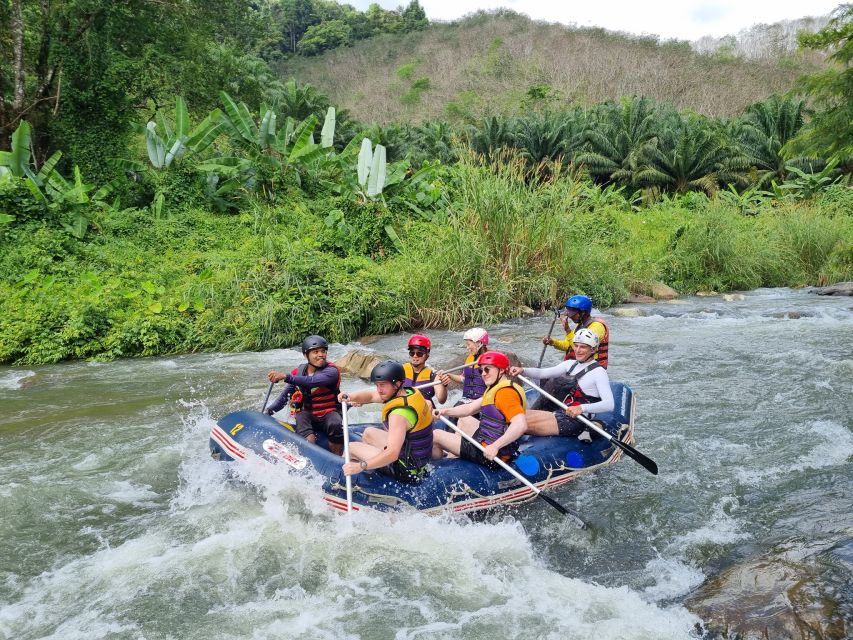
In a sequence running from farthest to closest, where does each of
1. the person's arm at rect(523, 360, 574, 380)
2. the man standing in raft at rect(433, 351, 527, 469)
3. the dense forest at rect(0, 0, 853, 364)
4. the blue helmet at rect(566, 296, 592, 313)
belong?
the dense forest at rect(0, 0, 853, 364), the blue helmet at rect(566, 296, 592, 313), the person's arm at rect(523, 360, 574, 380), the man standing in raft at rect(433, 351, 527, 469)

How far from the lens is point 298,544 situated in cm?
475

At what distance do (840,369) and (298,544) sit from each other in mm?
7132

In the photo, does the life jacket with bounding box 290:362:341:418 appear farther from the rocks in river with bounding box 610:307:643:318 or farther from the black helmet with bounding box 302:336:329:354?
the rocks in river with bounding box 610:307:643:318

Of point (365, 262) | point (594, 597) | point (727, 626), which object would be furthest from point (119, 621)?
point (365, 262)

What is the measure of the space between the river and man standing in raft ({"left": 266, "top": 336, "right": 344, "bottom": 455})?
28.1 inches

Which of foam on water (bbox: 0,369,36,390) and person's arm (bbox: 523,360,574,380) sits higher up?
person's arm (bbox: 523,360,574,380)

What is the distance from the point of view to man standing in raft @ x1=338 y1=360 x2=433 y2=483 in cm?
472

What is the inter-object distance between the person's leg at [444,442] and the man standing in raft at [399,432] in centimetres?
39

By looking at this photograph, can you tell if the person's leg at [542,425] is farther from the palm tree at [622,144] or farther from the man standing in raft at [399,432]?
the palm tree at [622,144]

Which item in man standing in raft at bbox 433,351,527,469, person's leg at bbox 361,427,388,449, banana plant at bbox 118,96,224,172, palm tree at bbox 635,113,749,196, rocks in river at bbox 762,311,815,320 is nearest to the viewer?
man standing in raft at bbox 433,351,527,469

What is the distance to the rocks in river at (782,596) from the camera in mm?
3473

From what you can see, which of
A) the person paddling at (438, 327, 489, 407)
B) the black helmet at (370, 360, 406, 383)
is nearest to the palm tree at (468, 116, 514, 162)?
the person paddling at (438, 327, 489, 407)

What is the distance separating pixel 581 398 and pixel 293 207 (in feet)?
39.4

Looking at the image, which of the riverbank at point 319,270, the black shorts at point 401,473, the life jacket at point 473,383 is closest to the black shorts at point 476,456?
the black shorts at point 401,473
